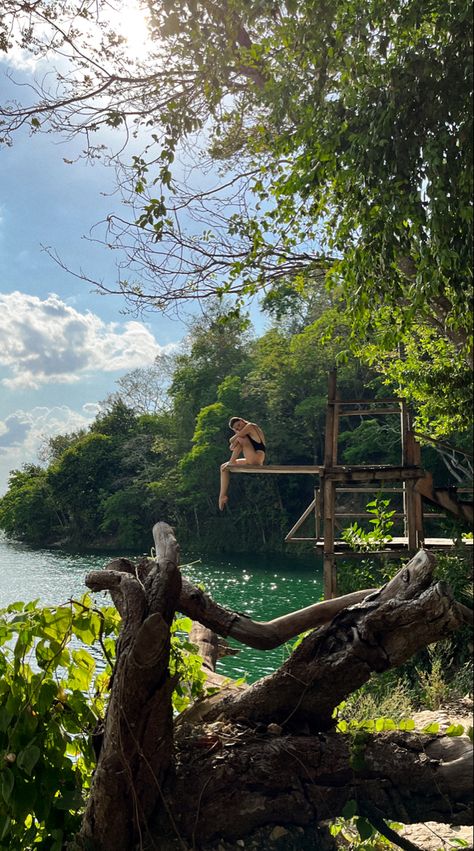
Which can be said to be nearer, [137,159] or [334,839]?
[334,839]

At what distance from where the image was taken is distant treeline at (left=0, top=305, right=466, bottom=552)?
771cm

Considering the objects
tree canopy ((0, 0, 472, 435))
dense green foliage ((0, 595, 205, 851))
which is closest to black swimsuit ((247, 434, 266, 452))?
tree canopy ((0, 0, 472, 435))

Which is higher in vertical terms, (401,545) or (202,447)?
(202,447)

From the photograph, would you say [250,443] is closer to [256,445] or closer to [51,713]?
[256,445]

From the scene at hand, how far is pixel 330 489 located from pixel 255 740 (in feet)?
4.60

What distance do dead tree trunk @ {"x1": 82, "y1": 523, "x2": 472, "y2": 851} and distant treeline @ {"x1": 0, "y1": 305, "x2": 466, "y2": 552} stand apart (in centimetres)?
46

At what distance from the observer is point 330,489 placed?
9.89 feet

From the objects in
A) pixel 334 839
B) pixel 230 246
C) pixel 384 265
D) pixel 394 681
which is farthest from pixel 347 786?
pixel 230 246

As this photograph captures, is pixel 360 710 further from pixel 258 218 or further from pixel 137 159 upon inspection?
pixel 258 218

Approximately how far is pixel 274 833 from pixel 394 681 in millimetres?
489

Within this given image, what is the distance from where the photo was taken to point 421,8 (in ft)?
6.72

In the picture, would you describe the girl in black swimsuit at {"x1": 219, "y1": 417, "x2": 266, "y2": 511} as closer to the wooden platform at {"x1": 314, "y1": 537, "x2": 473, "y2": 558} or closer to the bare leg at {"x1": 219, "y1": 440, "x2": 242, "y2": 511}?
the bare leg at {"x1": 219, "y1": 440, "x2": 242, "y2": 511}

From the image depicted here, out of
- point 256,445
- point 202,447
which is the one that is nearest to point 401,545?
point 256,445

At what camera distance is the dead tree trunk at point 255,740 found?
1581 millimetres
